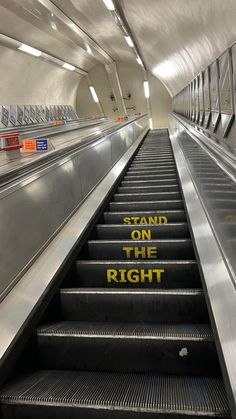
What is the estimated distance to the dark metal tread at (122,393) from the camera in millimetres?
1598

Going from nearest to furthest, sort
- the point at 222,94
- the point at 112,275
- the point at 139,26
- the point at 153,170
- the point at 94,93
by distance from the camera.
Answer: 1. the point at 112,275
2. the point at 153,170
3. the point at 222,94
4. the point at 139,26
5. the point at 94,93

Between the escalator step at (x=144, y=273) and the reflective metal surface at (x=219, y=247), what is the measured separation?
205mm

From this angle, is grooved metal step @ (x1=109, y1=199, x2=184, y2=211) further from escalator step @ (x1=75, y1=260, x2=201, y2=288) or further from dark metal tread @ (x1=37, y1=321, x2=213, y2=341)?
dark metal tread @ (x1=37, y1=321, x2=213, y2=341)

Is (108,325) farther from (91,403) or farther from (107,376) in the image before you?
(91,403)

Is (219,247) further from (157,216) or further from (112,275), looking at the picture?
(157,216)

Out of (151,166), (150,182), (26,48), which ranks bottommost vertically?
(150,182)

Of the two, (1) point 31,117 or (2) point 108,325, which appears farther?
(1) point 31,117

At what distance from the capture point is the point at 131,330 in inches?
81.7

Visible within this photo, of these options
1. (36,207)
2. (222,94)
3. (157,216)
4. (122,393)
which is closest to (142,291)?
(122,393)

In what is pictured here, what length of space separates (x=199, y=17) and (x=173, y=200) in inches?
124

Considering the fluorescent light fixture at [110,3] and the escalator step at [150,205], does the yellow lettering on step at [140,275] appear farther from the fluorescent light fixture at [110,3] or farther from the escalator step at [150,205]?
the fluorescent light fixture at [110,3]

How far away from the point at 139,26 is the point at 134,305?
10.3 m

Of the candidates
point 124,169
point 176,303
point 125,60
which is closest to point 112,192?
point 124,169

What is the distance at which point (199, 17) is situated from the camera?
5773 millimetres
